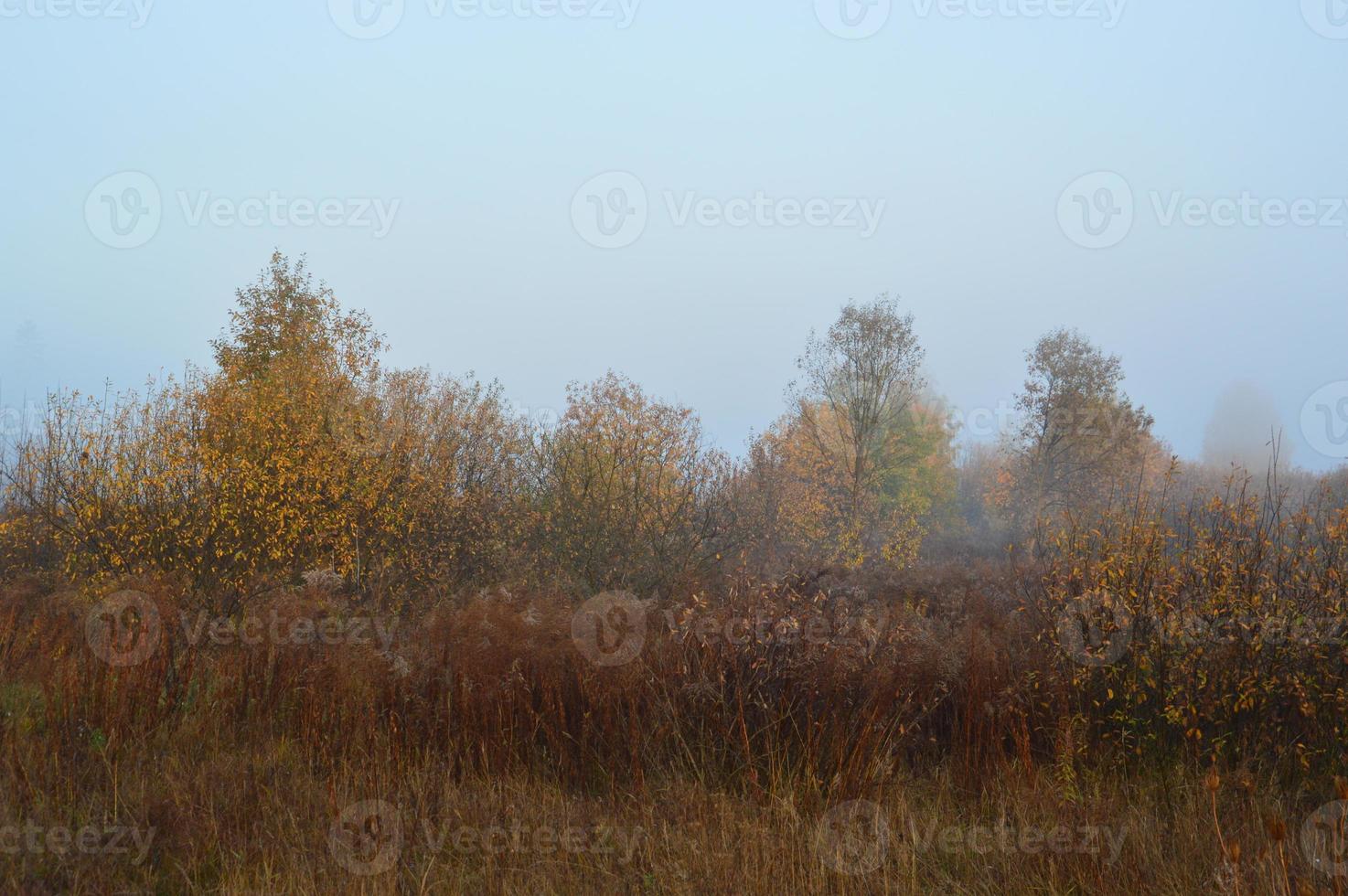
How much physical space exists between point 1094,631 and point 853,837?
101 inches

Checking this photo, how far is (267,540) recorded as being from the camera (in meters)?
10.9

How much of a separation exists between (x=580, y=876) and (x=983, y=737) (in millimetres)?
3381

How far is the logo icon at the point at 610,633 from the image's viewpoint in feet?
22.6
